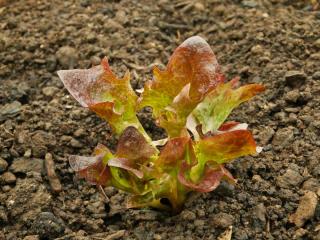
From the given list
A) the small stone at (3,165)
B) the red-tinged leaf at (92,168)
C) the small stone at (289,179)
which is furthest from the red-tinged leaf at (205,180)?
the small stone at (3,165)

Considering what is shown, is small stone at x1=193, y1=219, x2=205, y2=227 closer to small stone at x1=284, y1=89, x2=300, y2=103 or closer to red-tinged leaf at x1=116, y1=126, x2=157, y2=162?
red-tinged leaf at x1=116, y1=126, x2=157, y2=162

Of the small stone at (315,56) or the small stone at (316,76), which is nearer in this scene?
the small stone at (316,76)

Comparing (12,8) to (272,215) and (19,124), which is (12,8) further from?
(272,215)

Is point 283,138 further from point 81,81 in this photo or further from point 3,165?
point 3,165

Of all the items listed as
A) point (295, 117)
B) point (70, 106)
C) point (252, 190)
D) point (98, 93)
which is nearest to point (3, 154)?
point (70, 106)

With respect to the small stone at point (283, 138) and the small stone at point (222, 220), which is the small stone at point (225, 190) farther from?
the small stone at point (283, 138)

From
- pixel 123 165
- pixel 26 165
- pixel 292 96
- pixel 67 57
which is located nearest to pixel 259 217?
pixel 123 165
